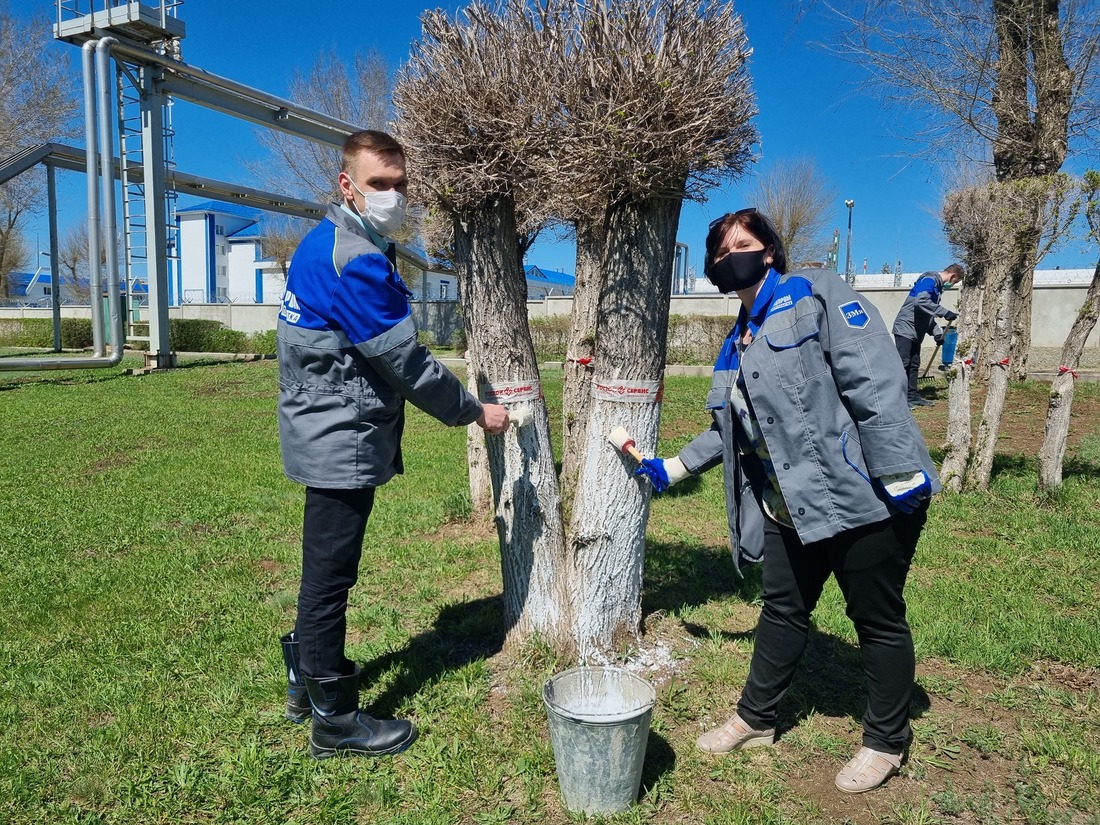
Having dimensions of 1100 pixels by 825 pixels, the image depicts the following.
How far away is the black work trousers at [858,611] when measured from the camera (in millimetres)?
2270

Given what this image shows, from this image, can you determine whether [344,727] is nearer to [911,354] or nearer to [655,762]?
[655,762]

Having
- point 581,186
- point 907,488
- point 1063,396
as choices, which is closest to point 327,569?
point 581,186

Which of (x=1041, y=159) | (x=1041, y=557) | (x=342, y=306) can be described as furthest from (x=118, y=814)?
(x=1041, y=159)

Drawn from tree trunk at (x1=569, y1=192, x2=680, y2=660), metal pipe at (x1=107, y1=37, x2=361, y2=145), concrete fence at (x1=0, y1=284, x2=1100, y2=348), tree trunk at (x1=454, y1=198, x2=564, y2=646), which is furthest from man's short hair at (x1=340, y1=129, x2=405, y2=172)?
metal pipe at (x1=107, y1=37, x2=361, y2=145)

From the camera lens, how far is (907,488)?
2.16 metres

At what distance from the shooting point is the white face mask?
2.47m

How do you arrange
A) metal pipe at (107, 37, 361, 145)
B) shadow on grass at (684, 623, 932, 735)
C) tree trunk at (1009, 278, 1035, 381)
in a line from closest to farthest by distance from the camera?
shadow on grass at (684, 623, 932, 735) → tree trunk at (1009, 278, 1035, 381) → metal pipe at (107, 37, 361, 145)

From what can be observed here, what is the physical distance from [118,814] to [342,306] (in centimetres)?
167

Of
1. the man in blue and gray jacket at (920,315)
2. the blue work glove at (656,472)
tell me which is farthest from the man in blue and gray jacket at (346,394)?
the man in blue and gray jacket at (920,315)

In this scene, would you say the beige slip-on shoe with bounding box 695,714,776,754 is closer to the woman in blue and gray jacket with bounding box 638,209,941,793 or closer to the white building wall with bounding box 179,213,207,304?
the woman in blue and gray jacket with bounding box 638,209,941,793

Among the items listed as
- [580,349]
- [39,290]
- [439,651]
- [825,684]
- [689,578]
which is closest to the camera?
[825,684]

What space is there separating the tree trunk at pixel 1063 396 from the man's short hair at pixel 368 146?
16.2 feet

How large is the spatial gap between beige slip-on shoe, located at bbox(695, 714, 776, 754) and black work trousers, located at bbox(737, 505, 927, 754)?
0.03m

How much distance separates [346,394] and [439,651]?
1.39 metres
